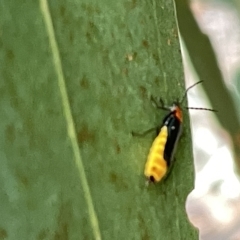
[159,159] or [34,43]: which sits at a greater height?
[34,43]

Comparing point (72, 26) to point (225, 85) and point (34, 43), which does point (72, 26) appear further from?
point (225, 85)

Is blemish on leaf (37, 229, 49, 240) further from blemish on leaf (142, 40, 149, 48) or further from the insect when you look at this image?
blemish on leaf (142, 40, 149, 48)

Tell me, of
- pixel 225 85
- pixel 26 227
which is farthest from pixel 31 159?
pixel 225 85

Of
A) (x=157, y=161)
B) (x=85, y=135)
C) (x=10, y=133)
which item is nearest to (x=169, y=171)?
(x=157, y=161)

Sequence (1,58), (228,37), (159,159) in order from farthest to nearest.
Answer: (228,37), (159,159), (1,58)

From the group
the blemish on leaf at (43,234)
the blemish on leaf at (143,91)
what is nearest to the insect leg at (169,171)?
the blemish on leaf at (143,91)

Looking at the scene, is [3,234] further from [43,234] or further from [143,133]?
[143,133]

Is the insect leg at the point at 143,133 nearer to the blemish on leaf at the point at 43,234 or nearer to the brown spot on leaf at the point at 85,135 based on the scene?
the brown spot on leaf at the point at 85,135
